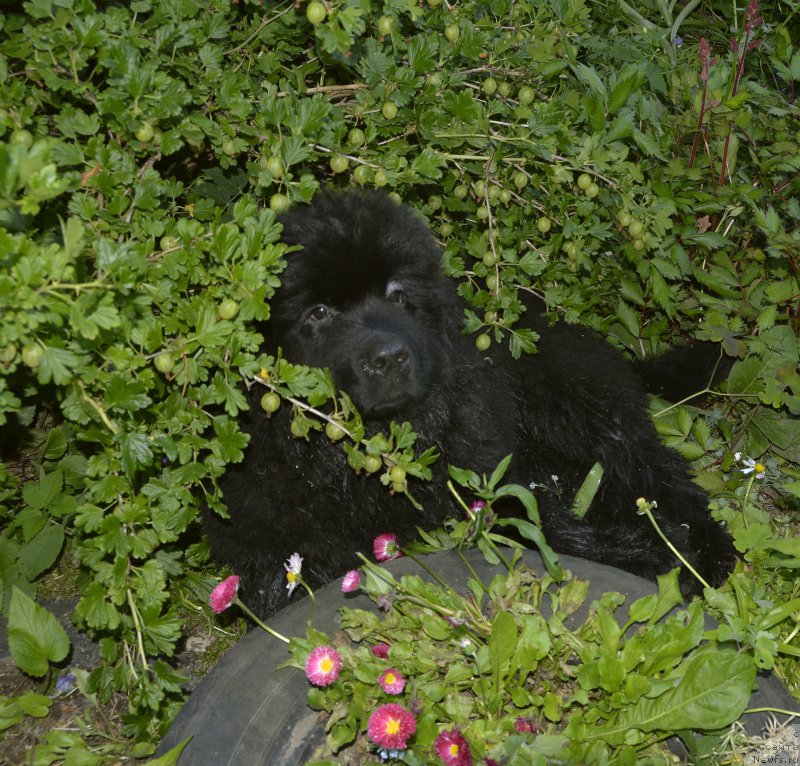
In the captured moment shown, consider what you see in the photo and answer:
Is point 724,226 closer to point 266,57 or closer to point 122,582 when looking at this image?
point 266,57

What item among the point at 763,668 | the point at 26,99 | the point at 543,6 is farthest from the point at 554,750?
the point at 543,6

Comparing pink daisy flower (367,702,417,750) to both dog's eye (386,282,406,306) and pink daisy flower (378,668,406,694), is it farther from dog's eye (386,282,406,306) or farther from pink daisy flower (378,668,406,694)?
dog's eye (386,282,406,306)

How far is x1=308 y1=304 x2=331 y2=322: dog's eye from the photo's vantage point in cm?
276

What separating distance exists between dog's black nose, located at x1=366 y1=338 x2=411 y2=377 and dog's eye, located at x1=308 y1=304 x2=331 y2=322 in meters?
0.26

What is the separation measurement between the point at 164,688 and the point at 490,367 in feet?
5.51

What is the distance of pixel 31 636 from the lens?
2.19m

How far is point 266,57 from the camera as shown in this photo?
2555 mm

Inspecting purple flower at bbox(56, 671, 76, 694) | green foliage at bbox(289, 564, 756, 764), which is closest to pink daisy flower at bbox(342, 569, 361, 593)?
green foliage at bbox(289, 564, 756, 764)

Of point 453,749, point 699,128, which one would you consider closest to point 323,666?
point 453,749

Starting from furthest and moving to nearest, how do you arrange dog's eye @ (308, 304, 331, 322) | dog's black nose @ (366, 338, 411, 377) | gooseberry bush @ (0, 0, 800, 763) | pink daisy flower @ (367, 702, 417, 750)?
dog's eye @ (308, 304, 331, 322) → dog's black nose @ (366, 338, 411, 377) → gooseberry bush @ (0, 0, 800, 763) → pink daisy flower @ (367, 702, 417, 750)

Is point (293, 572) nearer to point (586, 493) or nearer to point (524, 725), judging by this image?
point (524, 725)

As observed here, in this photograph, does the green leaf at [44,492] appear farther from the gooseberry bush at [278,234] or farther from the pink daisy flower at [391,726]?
the pink daisy flower at [391,726]

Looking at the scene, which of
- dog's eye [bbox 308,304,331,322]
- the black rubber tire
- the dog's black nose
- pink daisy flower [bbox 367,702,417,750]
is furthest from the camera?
dog's eye [bbox 308,304,331,322]

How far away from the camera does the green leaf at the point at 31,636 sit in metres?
2.19
